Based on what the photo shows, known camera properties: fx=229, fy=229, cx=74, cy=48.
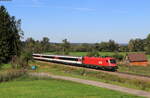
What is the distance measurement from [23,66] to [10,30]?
96.1ft

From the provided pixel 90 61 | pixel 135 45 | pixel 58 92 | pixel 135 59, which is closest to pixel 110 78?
pixel 90 61

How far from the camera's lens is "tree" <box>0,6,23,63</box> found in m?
66.4

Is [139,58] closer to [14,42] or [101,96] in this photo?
[14,42]

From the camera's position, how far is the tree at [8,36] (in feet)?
218

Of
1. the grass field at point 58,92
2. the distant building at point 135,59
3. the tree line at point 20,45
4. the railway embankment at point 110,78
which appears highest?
the tree line at point 20,45

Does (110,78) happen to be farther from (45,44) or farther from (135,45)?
(45,44)

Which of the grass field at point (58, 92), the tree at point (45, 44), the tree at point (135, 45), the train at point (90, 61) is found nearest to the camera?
the grass field at point (58, 92)

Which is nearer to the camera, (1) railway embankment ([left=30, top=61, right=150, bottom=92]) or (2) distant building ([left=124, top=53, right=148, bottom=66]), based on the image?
(1) railway embankment ([left=30, top=61, right=150, bottom=92])

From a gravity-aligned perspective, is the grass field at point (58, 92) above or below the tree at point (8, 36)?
below

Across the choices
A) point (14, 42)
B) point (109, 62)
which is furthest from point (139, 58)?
point (14, 42)

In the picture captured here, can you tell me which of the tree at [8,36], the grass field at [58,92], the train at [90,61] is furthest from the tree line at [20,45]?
the grass field at [58,92]

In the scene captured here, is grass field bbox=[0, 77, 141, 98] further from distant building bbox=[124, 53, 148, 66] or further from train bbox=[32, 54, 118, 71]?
distant building bbox=[124, 53, 148, 66]

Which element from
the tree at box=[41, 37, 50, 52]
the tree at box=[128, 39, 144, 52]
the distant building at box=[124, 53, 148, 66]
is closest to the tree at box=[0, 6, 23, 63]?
the distant building at box=[124, 53, 148, 66]

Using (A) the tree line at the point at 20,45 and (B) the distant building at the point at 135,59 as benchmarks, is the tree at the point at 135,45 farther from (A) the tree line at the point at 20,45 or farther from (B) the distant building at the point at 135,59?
(B) the distant building at the point at 135,59
